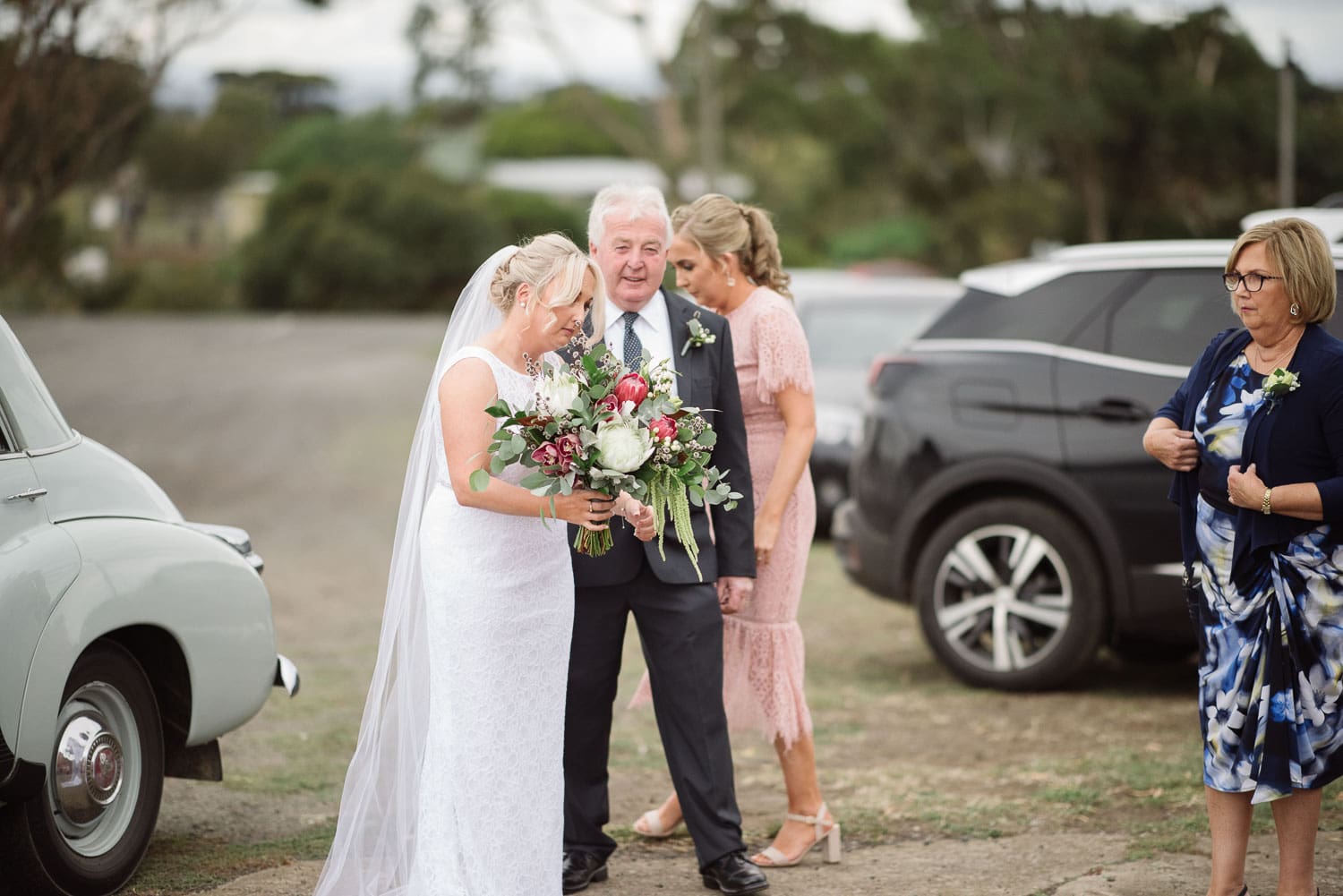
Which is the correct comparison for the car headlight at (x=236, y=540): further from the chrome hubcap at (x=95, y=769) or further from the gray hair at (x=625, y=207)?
the gray hair at (x=625, y=207)

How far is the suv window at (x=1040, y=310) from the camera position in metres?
7.64

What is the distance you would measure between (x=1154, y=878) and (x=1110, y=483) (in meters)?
2.69

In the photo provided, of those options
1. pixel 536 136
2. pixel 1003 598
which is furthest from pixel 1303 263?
pixel 536 136

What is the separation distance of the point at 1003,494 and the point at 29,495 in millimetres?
4792

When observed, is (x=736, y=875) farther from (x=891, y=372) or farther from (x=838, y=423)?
(x=838, y=423)

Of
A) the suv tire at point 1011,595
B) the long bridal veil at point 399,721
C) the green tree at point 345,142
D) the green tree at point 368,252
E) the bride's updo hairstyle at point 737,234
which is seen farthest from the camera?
the green tree at point 345,142

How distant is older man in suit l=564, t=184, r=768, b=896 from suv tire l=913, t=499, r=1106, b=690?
3.01 meters

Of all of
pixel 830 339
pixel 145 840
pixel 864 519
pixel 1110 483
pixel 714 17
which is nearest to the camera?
pixel 145 840

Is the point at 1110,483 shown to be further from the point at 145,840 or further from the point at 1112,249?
the point at 145,840

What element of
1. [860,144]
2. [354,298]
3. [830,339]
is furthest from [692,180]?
[830,339]

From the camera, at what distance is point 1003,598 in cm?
780

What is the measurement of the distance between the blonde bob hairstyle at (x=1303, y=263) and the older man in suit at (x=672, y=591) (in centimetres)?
164

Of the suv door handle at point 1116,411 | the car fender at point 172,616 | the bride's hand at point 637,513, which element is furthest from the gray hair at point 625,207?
the suv door handle at point 1116,411

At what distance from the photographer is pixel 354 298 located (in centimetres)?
5347
